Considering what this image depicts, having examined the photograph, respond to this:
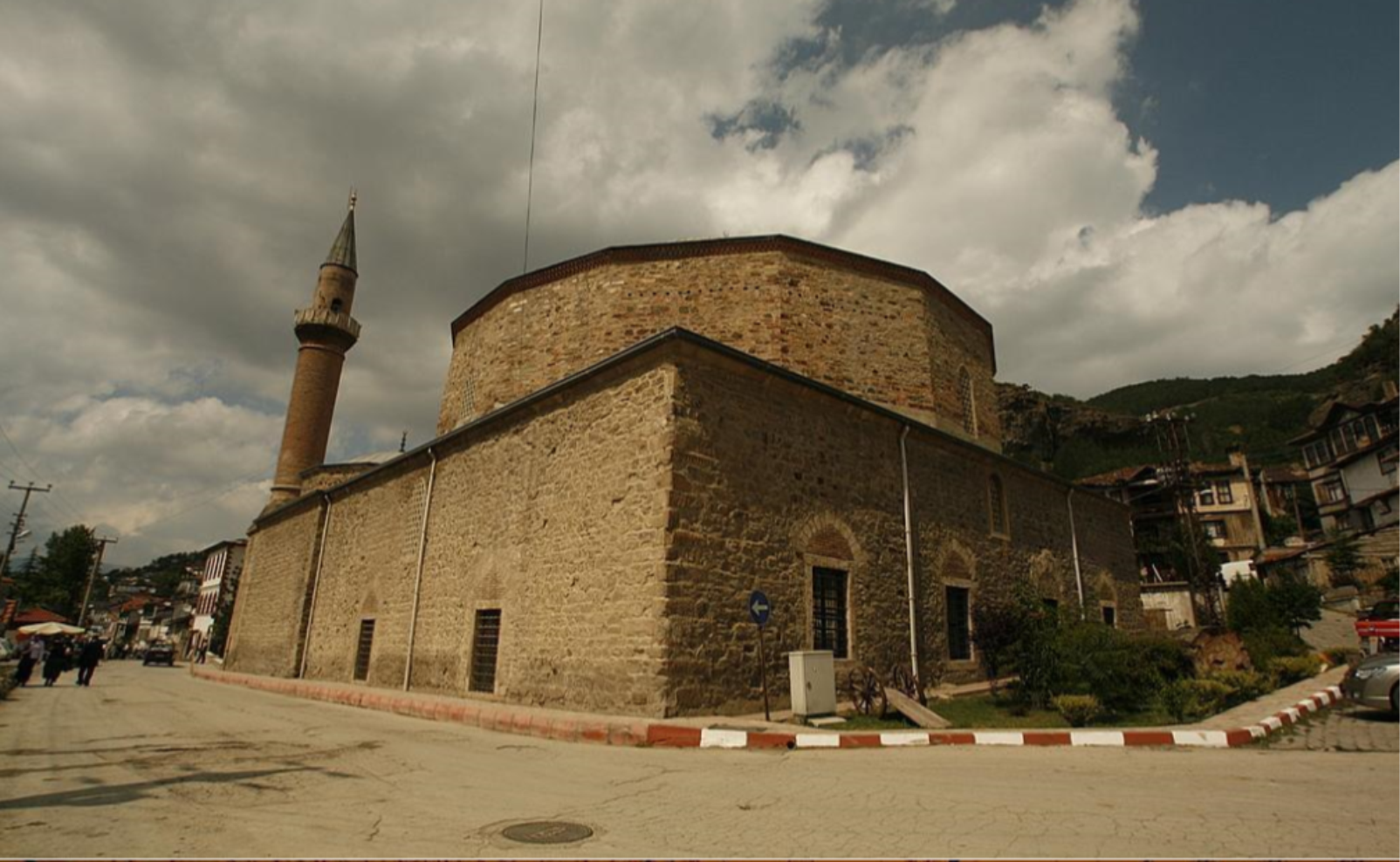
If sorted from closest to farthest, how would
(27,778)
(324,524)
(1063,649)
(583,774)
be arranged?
(27,778)
(583,774)
(1063,649)
(324,524)

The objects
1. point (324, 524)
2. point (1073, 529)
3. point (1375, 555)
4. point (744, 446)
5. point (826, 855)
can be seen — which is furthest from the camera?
point (1375, 555)

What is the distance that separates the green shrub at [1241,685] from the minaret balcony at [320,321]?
99.7 ft

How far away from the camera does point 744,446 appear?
1050 cm

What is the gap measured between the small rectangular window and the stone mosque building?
51 millimetres

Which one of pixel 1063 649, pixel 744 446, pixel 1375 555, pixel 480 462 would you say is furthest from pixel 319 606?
pixel 1375 555

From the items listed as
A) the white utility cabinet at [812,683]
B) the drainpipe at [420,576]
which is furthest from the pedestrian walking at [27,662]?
the white utility cabinet at [812,683]

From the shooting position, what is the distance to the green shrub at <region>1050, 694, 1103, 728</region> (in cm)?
851

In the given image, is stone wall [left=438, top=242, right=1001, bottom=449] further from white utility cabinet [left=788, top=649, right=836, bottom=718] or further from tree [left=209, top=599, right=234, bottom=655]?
tree [left=209, top=599, right=234, bottom=655]

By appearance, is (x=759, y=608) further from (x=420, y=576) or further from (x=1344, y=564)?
(x=1344, y=564)

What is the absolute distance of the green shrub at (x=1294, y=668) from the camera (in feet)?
41.5

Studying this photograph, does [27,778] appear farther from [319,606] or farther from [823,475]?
[319,606]

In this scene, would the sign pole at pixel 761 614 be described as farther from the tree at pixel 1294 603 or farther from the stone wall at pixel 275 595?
the tree at pixel 1294 603

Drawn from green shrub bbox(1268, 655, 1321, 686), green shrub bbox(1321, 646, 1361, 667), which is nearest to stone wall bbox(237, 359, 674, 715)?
green shrub bbox(1268, 655, 1321, 686)

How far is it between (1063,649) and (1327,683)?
251 inches
